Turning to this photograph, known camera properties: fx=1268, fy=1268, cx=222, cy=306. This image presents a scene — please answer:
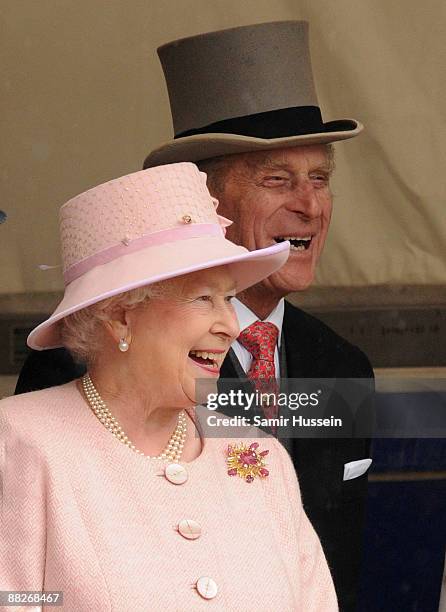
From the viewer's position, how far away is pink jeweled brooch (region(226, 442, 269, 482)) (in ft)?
7.98

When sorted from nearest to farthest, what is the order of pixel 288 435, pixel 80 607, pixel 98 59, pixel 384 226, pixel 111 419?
pixel 80 607
pixel 111 419
pixel 288 435
pixel 98 59
pixel 384 226

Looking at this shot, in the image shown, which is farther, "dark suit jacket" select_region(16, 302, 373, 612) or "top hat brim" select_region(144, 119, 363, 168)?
"dark suit jacket" select_region(16, 302, 373, 612)

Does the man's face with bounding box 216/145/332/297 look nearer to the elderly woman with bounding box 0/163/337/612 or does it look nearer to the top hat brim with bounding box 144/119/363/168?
the top hat brim with bounding box 144/119/363/168

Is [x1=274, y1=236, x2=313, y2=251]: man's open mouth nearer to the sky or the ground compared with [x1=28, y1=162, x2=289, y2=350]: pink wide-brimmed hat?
nearer to the ground

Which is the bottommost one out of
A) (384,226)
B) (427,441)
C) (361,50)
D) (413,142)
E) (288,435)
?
(427,441)

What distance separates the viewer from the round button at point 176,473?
232cm

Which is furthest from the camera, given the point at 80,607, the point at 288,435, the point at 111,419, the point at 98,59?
the point at 98,59

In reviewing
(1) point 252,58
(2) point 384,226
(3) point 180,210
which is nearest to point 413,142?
(2) point 384,226

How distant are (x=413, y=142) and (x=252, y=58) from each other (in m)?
0.79

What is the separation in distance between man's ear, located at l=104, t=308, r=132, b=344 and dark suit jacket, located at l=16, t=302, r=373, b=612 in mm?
700

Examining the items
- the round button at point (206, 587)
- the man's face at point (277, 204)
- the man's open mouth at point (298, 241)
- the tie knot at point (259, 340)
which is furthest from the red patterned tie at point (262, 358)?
the round button at point (206, 587)

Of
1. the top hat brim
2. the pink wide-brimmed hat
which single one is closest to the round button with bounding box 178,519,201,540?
the pink wide-brimmed hat

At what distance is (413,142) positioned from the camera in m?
3.68

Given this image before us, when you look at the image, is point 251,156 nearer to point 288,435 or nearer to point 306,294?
point 288,435
